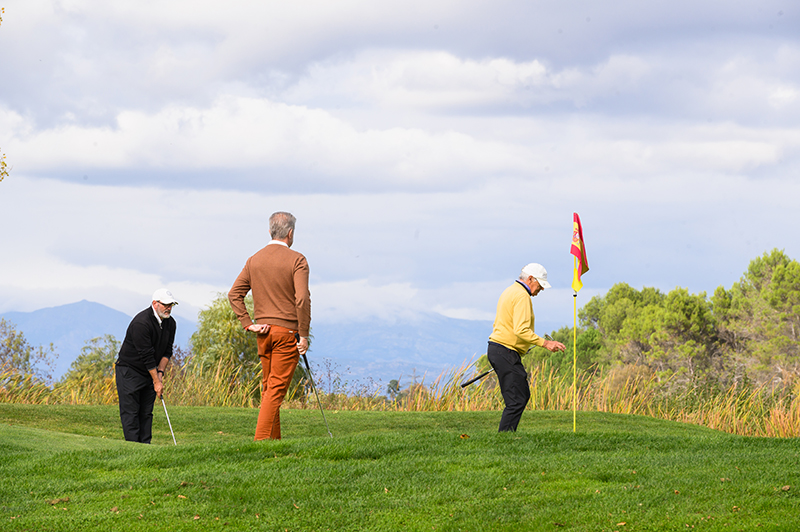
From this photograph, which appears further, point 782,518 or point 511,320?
point 511,320

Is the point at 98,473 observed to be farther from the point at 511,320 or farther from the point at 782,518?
the point at 782,518

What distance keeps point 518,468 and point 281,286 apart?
8.83ft

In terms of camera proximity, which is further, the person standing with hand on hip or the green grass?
the person standing with hand on hip

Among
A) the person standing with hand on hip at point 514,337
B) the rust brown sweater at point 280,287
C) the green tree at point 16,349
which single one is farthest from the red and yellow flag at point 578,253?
the green tree at point 16,349

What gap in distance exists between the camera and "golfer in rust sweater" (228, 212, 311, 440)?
7410 millimetres

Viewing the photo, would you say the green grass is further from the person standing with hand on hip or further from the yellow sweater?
the yellow sweater

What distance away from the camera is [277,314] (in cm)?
743

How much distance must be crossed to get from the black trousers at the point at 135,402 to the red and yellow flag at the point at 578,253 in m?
5.19

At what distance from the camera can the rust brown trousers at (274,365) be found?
24.4 ft

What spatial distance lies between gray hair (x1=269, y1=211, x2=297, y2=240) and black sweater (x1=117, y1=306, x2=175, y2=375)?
7.11 feet

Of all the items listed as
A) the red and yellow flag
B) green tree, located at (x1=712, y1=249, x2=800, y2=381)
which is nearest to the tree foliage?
green tree, located at (x1=712, y1=249, x2=800, y2=381)

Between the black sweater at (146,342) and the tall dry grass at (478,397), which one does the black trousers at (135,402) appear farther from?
the tall dry grass at (478,397)

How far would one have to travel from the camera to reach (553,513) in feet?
17.2

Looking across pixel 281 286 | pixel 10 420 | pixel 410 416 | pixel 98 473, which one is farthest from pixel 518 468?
pixel 10 420
